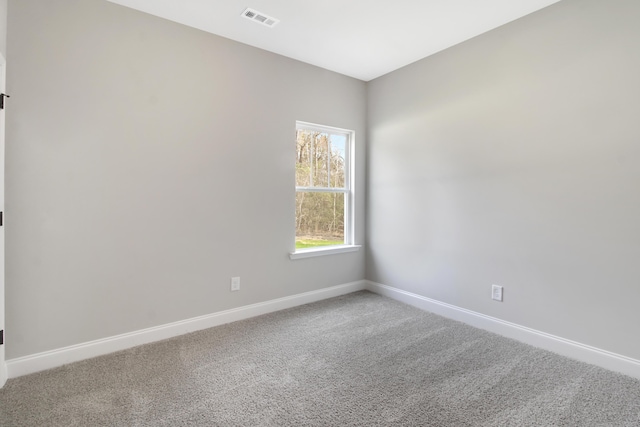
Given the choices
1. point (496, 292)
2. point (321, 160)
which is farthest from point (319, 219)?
point (496, 292)

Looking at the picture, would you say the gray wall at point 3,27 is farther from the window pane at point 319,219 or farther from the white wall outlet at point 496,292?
the white wall outlet at point 496,292

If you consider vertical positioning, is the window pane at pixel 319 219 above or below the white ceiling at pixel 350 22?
below

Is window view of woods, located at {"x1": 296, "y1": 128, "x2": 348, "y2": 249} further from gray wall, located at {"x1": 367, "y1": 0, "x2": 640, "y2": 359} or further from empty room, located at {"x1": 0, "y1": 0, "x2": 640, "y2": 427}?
gray wall, located at {"x1": 367, "y1": 0, "x2": 640, "y2": 359}

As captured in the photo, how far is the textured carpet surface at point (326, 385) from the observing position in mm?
1711

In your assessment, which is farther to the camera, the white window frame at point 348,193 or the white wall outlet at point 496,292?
the white window frame at point 348,193

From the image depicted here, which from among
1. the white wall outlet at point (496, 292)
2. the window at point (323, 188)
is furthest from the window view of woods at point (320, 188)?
the white wall outlet at point (496, 292)

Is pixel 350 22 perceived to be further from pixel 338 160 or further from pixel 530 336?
pixel 530 336

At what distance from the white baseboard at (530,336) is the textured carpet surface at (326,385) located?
0.09m

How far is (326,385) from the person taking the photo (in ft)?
6.59

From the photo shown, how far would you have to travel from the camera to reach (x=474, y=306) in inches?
118

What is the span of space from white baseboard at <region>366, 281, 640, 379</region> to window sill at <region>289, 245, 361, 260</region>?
0.72m

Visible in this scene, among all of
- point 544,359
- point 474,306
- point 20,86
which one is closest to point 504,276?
point 474,306

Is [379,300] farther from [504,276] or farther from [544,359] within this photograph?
[544,359]

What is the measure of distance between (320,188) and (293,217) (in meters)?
0.53
